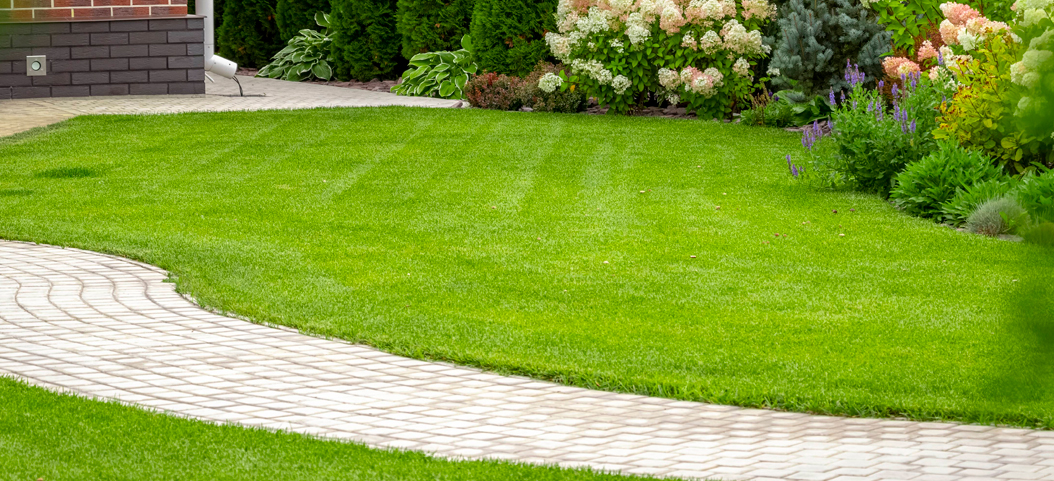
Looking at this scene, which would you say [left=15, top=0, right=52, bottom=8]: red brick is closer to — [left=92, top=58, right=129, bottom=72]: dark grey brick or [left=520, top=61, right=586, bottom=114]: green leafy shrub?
[left=520, top=61, right=586, bottom=114]: green leafy shrub

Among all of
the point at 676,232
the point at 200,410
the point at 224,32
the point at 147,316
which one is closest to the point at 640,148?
the point at 676,232

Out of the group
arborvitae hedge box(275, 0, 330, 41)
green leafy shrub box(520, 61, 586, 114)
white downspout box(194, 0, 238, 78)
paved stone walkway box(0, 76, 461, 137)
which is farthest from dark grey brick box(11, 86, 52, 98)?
green leafy shrub box(520, 61, 586, 114)

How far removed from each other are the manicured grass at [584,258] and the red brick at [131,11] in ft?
14.4

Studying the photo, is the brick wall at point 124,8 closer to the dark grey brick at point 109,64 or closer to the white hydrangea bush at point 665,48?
the dark grey brick at point 109,64

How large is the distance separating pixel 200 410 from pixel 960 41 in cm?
660

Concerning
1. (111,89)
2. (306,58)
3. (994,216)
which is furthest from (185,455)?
(306,58)

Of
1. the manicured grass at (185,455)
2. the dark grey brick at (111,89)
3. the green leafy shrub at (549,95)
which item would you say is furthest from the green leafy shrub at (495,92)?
the manicured grass at (185,455)

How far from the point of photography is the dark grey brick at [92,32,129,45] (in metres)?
16.8

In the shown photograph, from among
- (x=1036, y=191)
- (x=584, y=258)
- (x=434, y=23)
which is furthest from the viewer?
(x=434, y=23)

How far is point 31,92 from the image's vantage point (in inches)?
665

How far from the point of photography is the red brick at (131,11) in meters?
16.8

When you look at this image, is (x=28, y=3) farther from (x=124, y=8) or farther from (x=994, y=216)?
(x=124, y=8)

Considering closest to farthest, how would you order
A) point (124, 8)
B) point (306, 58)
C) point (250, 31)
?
point (124, 8)
point (306, 58)
point (250, 31)

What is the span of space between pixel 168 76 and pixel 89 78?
114 centimetres
